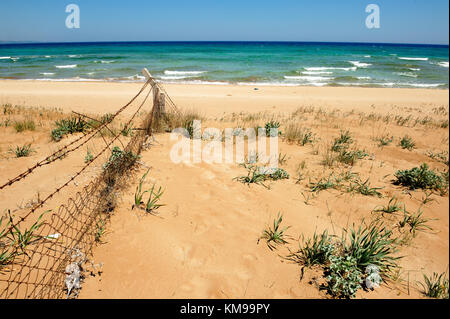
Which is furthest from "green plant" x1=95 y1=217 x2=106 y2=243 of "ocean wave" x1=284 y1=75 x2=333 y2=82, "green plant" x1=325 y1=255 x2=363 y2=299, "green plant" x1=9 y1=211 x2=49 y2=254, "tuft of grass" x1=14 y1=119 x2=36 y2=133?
"ocean wave" x1=284 y1=75 x2=333 y2=82

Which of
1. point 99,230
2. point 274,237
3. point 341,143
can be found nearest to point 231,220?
point 274,237

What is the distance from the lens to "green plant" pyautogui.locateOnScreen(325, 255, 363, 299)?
8.19ft

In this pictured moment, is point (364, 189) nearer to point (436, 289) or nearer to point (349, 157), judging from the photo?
point (349, 157)

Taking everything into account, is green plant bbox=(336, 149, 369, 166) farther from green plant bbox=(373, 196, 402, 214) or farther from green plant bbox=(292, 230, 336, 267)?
green plant bbox=(292, 230, 336, 267)

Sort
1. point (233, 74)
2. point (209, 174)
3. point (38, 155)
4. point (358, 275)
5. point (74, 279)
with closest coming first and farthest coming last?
point (74, 279) → point (358, 275) → point (209, 174) → point (38, 155) → point (233, 74)

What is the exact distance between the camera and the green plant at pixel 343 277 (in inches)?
98.3

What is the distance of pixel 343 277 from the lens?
2660mm

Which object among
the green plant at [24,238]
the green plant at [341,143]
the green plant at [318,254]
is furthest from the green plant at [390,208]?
the green plant at [24,238]

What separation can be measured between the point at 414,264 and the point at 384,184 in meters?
2.03

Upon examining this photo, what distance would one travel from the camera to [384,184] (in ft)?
15.5
